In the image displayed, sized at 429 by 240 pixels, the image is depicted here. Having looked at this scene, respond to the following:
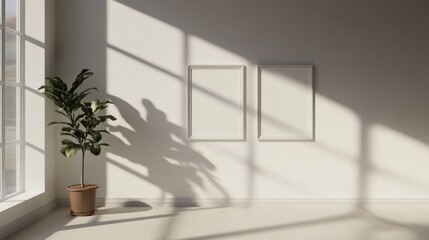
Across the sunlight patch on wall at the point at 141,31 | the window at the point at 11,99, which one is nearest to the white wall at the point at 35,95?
the window at the point at 11,99

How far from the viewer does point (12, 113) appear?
4266mm

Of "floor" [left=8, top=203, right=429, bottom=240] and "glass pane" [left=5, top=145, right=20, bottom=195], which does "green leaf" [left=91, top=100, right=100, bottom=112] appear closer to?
"glass pane" [left=5, top=145, right=20, bottom=195]

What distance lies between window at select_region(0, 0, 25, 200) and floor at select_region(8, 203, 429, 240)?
21.3 inches

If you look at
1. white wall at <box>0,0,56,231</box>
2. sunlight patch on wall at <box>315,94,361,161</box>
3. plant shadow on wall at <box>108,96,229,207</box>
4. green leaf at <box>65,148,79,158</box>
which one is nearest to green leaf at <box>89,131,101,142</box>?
green leaf at <box>65,148,79,158</box>

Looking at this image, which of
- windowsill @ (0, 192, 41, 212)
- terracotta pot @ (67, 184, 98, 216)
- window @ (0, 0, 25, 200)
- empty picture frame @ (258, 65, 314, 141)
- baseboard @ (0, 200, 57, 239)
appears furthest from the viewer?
empty picture frame @ (258, 65, 314, 141)

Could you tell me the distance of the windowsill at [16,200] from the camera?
12.3 ft

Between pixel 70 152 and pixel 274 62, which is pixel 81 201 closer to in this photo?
pixel 70 152

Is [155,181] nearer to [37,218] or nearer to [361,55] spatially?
[37,218]

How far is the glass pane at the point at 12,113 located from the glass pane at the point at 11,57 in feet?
0.42

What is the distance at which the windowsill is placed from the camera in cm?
374

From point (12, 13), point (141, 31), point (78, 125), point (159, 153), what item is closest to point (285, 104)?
point (159, 153)

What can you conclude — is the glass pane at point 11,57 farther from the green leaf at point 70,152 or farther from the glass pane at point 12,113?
the green leaf at point 70,152

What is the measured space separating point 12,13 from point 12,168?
62.8 inches

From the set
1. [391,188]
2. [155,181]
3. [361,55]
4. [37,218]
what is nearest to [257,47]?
[361,55]
